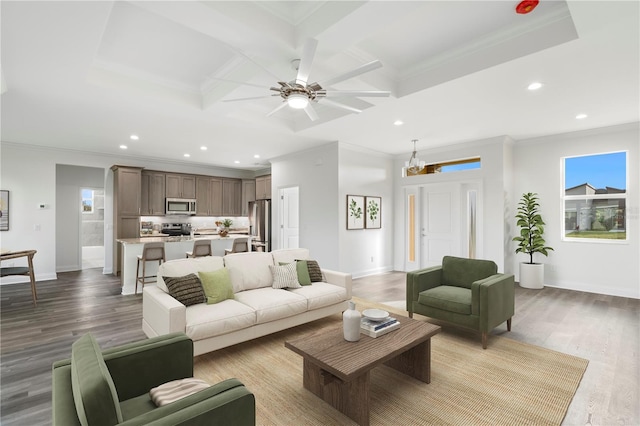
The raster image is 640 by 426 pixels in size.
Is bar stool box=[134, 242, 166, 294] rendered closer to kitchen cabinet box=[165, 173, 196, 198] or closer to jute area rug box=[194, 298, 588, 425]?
jute area rug box=[194, 298, 588, 425]

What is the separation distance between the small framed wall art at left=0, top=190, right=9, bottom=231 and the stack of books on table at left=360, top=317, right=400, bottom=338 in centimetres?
727

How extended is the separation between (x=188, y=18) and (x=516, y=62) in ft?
9.44

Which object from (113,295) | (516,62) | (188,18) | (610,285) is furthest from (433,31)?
(113,295)

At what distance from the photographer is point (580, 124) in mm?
4961

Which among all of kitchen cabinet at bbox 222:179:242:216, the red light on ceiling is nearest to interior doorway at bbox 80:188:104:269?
kitchen cabinet at bbox 222:179:242:216

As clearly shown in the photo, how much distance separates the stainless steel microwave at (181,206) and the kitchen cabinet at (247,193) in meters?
1.52

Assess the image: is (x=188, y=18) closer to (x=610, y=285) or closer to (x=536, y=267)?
(x=536, y=267)

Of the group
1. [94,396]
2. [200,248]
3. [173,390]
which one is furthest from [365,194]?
[94,396]

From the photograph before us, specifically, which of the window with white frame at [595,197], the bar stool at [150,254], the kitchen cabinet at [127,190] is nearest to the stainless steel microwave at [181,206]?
the kitchen cabinet at [127,190]

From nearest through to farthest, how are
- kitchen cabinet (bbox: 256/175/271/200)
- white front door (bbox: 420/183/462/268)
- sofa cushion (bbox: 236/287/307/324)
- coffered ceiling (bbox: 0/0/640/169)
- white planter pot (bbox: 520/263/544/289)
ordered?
coffered ceiling (bbox: 0/0/640/169)
sofa cushion (bbox: 236/287/307/324)
white planter pot (bbox: 520/263/544/289)
white front door (bbox: 420/183/462/268)
kitchen cabinet (bbox: 256/175/271/200)

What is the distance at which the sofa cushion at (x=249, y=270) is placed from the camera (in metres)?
3.64

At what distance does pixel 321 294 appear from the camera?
3691 mm

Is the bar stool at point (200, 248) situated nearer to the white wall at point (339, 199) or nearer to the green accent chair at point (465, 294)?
the white wall at point (339, 199)

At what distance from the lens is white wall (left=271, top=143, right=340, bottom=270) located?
6.14 meters
